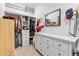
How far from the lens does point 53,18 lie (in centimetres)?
150

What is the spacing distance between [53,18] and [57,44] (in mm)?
454

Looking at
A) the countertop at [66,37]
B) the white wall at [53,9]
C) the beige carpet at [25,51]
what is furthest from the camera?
the beige carpet at [25,51]

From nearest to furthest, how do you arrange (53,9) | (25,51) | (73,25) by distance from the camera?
(73,25) < (53,9) < (25,51)

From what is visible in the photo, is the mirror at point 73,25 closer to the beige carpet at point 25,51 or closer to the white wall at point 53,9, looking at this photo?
the white wall at point 53,9

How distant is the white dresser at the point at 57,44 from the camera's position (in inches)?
50.5

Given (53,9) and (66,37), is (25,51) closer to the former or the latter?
(66,37)

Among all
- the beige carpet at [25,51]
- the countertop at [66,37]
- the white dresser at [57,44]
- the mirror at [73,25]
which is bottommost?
the beige carpet at [25,51]

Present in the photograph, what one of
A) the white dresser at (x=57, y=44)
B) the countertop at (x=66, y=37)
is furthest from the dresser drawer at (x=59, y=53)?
the countertop at (x=66, y=37)

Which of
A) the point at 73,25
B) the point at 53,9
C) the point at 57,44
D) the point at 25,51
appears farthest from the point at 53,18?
the point at 25,51

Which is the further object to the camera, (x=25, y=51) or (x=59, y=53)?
(x=25, y=51)

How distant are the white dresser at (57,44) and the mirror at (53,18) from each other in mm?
222

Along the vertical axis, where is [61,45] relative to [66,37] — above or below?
below

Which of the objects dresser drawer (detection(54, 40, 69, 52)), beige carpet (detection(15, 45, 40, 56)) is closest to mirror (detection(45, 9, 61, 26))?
dresser drawer (detection(54, 40, 69, 52))

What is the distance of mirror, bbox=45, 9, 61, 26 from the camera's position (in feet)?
4.76
